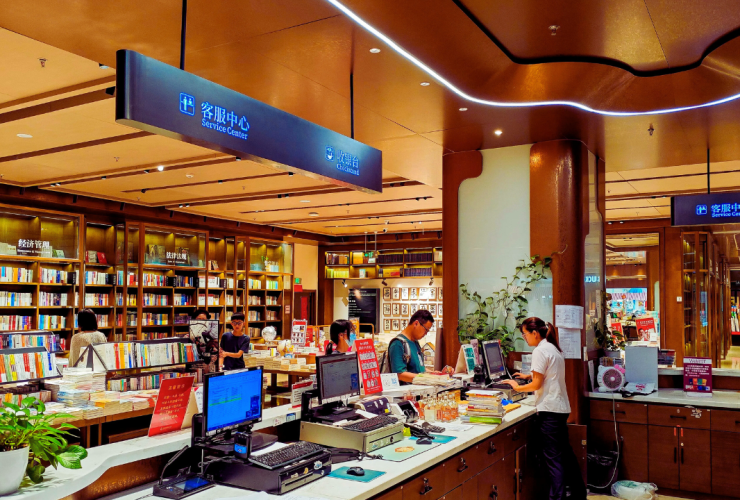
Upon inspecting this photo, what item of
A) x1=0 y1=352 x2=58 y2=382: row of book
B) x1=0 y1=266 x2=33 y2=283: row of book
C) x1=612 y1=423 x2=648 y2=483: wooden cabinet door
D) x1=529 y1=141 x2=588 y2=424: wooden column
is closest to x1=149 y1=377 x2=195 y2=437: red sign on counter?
x1=0 y1=352 x2=58 y2=382: row of book

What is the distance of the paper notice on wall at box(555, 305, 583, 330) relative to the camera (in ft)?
20.4

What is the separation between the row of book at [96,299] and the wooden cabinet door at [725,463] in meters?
10.4

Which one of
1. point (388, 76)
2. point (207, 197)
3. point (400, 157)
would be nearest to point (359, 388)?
point (388, 76)

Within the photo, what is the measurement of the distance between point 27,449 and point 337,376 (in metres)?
2.03

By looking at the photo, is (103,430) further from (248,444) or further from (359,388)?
(248,444)

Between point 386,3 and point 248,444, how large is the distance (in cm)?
249

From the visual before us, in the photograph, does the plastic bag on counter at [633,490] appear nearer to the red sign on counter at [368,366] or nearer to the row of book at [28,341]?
the red sign on counter at [368,366]

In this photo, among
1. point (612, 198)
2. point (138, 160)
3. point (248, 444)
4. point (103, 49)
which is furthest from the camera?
point (612, 198)

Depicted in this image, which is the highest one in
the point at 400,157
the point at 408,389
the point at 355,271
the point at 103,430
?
the point at 400,157

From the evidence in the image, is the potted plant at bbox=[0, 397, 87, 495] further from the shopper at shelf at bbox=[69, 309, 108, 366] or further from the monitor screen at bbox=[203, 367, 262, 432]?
the shopper at shelf at bbox=[69, 309, 108, 366]

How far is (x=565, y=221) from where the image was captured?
6.30 metres

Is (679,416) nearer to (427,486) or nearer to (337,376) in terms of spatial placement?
(427,486)

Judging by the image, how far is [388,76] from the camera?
4629 millimetres

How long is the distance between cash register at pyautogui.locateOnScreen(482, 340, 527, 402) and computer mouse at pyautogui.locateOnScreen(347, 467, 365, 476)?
8.37ft
